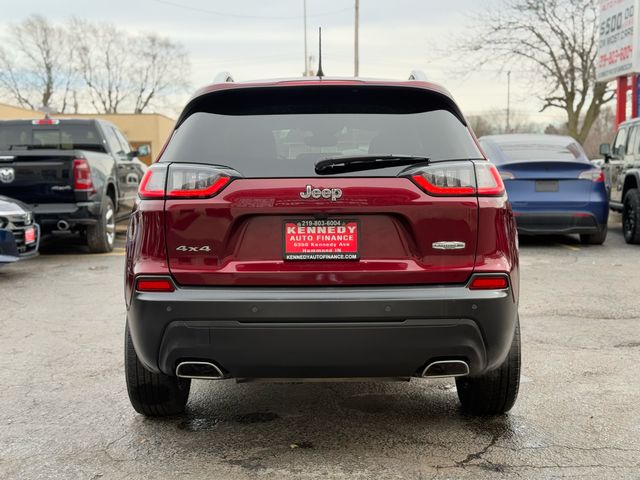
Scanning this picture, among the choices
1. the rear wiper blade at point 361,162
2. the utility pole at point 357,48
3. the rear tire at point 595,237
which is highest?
the utility pole at point 357,48

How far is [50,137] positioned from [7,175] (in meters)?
1.96

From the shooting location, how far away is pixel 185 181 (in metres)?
2.94

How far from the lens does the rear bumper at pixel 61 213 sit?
9.16m

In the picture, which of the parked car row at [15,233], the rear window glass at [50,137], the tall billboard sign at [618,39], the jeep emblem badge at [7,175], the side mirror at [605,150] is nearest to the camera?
the parked car row at [15,233]

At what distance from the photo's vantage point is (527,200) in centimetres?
960

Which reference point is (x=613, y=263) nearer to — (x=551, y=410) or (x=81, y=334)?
(x=551, y=410)

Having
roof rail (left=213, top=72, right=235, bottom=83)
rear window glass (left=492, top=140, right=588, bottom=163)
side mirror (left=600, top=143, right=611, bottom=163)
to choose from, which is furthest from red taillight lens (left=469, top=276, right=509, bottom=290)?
side mirror (left=600, top=143, right=611, bottom=163)

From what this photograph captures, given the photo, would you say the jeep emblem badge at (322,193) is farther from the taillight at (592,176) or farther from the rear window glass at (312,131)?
the taillight at (592,176)

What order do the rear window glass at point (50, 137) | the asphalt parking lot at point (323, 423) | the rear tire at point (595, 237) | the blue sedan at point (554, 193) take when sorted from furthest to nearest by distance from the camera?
the rear window glass at point (50, 137) → the rear tire at point (595, 237) → the blue sedan at point (554, 193) → the asphalt parking lot at point (323, 423)

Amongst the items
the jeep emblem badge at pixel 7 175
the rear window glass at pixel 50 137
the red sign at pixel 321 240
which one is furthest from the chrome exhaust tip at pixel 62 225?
the red sign at pixel 321 240

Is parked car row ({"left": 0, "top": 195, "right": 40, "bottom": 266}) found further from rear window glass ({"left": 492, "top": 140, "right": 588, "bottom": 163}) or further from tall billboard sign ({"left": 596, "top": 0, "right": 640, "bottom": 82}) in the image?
tall billboard sign ({"left": 596, "top": 0, "right": 640, "bottom": 82})

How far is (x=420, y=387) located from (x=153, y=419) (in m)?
1.54

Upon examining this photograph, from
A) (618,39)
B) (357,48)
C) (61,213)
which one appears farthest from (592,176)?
(357,48)

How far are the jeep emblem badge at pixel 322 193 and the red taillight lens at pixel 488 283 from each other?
659 mm
